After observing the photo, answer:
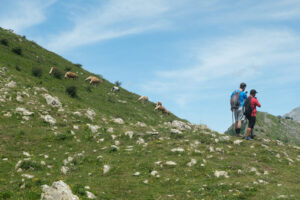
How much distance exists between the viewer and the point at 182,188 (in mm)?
11211

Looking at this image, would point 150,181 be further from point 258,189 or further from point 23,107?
point 23,107

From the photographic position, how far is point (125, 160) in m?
14.5

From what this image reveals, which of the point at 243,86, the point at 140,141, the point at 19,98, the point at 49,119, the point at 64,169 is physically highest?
the point at 243,86

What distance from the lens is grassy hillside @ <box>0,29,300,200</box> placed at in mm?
10789

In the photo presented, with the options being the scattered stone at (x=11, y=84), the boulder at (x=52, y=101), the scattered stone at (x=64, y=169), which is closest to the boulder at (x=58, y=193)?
the scattered stone at (x=64, y=169)

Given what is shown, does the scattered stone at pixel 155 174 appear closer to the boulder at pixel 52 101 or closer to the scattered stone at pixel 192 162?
the scattered stone at pixel 192 162

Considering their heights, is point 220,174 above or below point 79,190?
above

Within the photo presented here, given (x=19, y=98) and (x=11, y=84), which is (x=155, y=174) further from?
(x=11, y=84)

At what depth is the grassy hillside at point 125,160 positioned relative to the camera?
10789 mm

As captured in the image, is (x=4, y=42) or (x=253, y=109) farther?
(x=4, y=42)

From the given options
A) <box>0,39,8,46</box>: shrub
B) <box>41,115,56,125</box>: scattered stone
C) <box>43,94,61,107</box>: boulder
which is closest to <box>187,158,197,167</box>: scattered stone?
<box>41,115,56,125</box>: scattered stone

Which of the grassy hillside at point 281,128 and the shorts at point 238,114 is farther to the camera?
the grassy hillside at point 281,128

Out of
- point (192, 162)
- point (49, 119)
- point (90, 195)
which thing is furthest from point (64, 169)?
point (49, 119)

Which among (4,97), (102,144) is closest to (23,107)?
(4,97)
